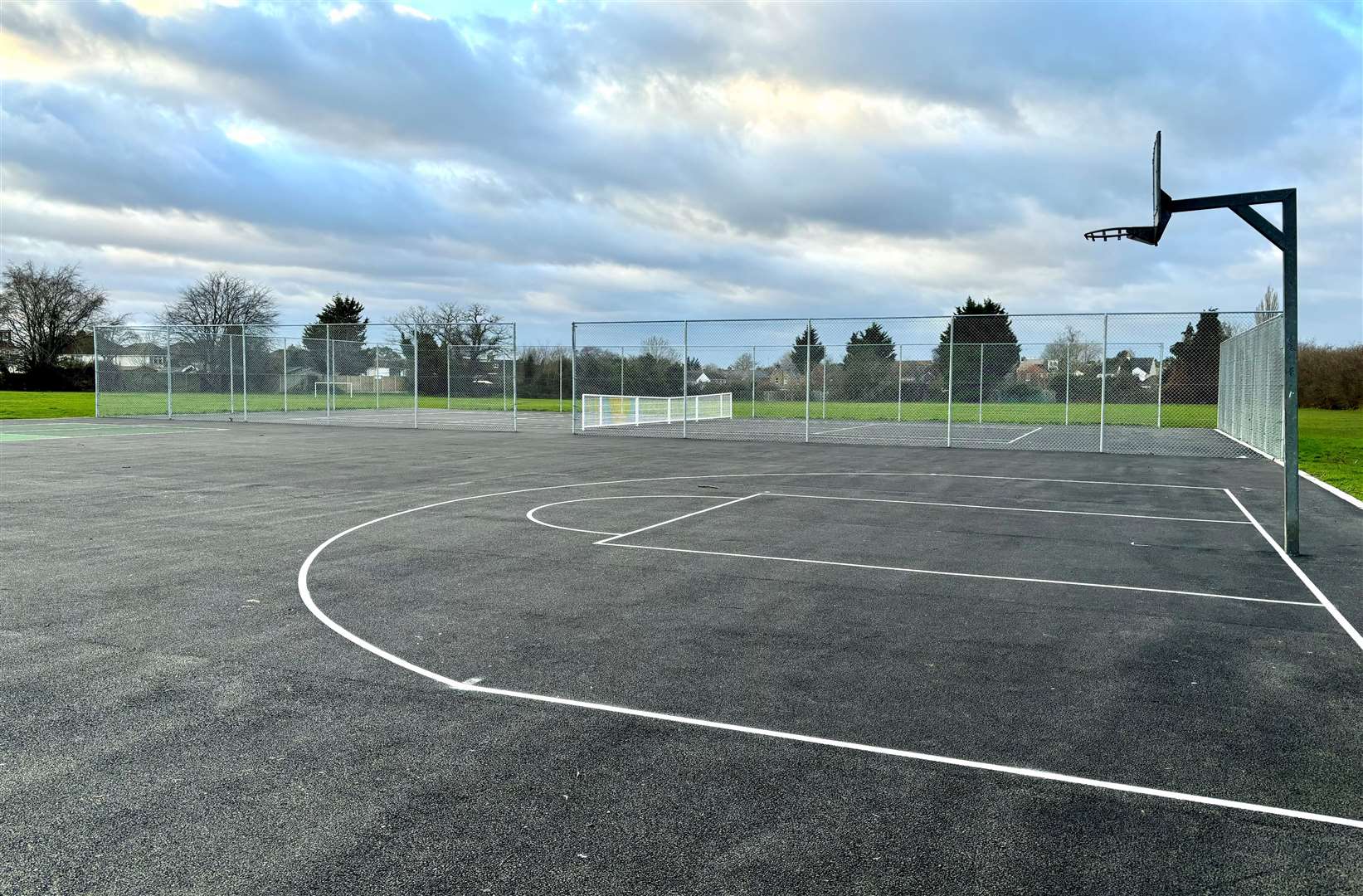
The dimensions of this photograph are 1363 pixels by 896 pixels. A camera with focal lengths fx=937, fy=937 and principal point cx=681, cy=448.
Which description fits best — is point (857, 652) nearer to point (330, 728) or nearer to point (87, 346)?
point (330, 728)

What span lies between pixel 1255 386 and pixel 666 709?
2189 centimetres

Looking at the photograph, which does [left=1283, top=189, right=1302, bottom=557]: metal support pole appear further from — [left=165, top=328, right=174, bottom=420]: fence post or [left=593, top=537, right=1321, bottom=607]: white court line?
[left=165, top=328, right=174, bottom=420]: fence post

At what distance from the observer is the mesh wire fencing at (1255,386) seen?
19000 millimetres

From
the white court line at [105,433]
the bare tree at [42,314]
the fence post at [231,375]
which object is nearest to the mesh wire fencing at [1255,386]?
the white court line at [105,433]

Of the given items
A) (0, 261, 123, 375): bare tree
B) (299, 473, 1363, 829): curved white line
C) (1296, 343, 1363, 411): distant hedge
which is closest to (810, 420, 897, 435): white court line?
(299, 473, 1363, 829): curved white line

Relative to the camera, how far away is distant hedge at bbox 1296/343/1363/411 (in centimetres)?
5069

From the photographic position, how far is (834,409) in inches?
1441

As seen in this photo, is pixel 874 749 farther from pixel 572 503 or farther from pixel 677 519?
pixel 572 503

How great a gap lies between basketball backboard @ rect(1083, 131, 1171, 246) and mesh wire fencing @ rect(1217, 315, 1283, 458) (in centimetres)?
592

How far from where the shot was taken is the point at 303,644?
585cm

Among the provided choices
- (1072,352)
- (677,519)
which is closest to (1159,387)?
(1072,352)

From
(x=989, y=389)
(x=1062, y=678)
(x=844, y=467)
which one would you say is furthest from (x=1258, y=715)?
(x=989, y=389)

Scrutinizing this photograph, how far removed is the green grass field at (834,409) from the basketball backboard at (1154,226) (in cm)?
1831

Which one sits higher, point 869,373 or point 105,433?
point 869,373
